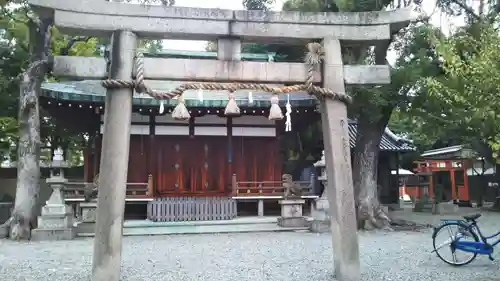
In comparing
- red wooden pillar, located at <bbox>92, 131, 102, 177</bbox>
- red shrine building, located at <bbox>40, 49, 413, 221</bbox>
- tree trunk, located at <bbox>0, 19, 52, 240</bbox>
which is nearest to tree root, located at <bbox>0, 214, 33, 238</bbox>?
tree trunk, located at <bbox>0, 19, 52, 240</bbox>

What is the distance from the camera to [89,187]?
1324 cm

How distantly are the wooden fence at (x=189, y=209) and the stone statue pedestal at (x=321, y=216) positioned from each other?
2741mm

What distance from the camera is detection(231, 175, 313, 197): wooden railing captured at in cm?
1442

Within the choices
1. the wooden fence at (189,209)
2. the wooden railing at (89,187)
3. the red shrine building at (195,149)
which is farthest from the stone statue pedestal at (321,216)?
the wooden railing at (89,187)

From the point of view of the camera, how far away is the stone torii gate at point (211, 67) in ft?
18.1

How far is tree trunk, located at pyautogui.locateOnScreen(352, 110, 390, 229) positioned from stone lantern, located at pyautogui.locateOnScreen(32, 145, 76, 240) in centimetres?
848

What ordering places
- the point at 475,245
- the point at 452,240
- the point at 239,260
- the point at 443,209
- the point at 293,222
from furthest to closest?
1. the point at 443,209
2. the point at 293,222
3. the point at 239,260
4. the point at 452,240
5. the point at 475,245

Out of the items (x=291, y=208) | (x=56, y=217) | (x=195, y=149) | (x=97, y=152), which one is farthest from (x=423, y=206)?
(x=56, y=217)

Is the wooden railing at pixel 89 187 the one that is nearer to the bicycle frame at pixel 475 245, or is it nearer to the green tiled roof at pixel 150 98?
the green tiled roof at pixel 150 98

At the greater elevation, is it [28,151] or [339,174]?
[28,151]

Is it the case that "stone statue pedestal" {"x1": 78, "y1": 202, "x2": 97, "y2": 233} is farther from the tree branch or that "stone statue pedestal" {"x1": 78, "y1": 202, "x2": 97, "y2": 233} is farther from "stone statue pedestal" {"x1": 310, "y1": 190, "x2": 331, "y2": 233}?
the tree branch

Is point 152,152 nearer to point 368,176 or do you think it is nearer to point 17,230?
point 17,230

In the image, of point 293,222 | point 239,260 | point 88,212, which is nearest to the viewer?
point 239,260

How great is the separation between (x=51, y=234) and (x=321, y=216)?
770 centimetres
